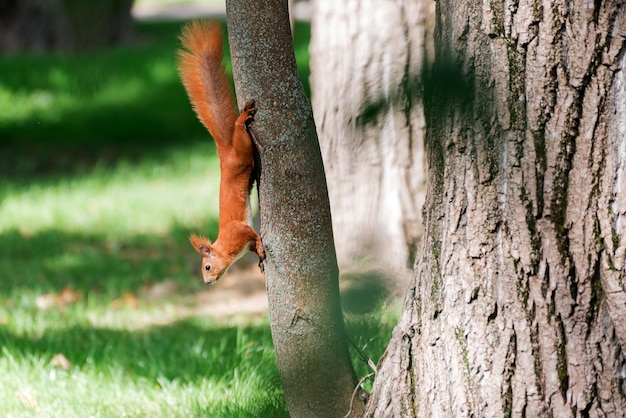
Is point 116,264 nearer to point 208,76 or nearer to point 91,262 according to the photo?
point 91,262

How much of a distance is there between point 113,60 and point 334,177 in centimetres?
694

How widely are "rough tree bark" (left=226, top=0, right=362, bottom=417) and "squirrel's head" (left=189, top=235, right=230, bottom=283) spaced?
59cm

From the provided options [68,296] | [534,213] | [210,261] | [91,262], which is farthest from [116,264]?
[534,213]

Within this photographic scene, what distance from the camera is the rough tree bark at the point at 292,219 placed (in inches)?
81.5

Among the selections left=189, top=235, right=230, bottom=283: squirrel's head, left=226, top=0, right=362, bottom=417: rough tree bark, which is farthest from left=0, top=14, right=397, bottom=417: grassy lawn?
left=189, top=235, right=230, bottom=283: squirrel's head

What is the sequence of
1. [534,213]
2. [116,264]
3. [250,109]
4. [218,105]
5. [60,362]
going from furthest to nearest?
1. [116,264]
2. [60,362]
3. [218,105]
4. [250,109]
5. [534,213]

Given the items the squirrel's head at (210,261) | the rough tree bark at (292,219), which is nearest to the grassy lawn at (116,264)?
the rough tree bark at (292,219)

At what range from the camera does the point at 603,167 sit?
178cm

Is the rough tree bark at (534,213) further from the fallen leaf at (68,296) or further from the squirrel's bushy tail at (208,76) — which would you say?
the fallen leaf at (68,296)

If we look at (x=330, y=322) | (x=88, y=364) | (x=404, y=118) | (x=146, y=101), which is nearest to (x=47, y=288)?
(x=88, y=364)

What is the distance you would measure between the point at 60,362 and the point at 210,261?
0.87 m

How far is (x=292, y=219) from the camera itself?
2.14 metres

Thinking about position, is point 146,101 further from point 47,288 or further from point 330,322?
point 330,322

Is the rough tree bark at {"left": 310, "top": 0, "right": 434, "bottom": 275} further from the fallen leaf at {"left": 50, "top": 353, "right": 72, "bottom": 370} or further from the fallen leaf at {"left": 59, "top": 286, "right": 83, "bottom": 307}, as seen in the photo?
the fallen leaf at {"left": 59, "top": 286, "right": 83, "bottom": 307}
